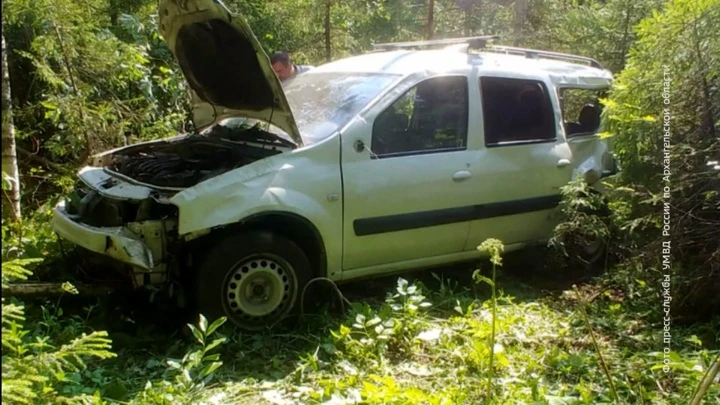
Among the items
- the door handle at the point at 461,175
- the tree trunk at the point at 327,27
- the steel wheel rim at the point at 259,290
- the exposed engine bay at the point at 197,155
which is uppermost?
the tree trunk at the point at 327,27

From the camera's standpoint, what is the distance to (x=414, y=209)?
4.56 m

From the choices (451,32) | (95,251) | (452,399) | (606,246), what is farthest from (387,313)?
(451,32)

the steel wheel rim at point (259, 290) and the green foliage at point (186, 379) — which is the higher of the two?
the steel wheel rim at point (259, 290)

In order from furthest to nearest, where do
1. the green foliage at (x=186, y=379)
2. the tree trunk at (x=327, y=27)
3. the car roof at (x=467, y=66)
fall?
the tree trunk at (x=327, y=27), the car roof at (x=467, y=66), the green foliage at (x=186, y=379)

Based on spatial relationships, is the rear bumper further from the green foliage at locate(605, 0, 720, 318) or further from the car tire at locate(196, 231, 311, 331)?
the green foliage at locate(605, 0, 720, 318)

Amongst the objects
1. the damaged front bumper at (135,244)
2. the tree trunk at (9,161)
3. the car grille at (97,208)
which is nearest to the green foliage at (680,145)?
the damaged front bumper at (135,244)

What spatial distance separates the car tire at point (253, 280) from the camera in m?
3.91

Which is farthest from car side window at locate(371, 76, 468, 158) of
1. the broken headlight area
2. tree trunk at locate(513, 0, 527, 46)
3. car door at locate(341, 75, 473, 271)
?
tree trunk at locate(513, 0, 527, 46)

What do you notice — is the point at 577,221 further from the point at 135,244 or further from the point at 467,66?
the point at 135,244

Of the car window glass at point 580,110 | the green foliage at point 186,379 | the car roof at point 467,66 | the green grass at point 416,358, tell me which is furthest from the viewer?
the car window glass at point 580,110

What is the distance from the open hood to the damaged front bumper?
103cm

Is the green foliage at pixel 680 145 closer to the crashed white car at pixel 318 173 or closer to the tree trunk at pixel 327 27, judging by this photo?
the crashed white car at pixel 318 173

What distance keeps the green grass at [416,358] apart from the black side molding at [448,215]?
433 millimetres

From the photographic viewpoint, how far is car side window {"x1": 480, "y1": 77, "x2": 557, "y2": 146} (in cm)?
500
